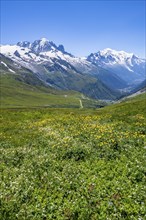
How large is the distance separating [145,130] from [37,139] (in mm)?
10287

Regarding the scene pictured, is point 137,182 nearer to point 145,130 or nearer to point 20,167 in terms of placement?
point 20,167

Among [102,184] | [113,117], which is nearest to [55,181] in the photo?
[102,184]

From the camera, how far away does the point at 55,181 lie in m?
17.3

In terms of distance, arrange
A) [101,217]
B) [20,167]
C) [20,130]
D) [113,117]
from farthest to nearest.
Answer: [113,117], [20,130], [20,167], [101,217]

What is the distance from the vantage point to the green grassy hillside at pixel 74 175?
14.1 m

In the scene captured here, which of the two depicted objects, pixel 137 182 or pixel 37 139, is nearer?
pixel 137 182

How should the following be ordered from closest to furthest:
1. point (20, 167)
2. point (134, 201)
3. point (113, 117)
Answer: point (134, 201)
point (20, 167)
point (113, 117)

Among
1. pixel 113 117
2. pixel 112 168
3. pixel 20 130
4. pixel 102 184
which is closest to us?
pixel 102 184

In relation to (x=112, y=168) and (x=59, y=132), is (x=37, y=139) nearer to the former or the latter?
(x=59, y=132)

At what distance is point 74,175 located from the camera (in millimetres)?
18016

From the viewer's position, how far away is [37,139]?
1101 inches

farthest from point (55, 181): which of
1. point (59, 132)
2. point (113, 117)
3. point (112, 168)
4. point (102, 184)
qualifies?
point (113, 117)

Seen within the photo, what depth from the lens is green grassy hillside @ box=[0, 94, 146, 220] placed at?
1412 cm

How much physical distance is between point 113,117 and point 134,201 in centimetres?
2438
